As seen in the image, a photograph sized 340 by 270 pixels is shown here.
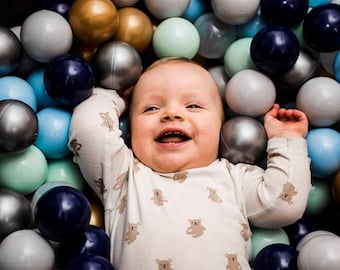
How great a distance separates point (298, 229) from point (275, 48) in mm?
428

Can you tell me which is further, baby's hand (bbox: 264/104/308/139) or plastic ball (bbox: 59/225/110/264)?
baby's hand (bbox: 264/104/308/139)

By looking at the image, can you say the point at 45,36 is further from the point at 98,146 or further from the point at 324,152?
the point at 324,152

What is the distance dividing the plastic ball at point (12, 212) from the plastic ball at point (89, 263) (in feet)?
0.50

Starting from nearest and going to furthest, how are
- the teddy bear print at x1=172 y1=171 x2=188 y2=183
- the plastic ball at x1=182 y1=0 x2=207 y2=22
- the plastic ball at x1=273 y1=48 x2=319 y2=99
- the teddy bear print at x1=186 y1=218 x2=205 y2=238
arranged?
the teddy bear print at x1=186 y1=218 x2=205 y2=238 → the teddy bear print at x1=172 y1=171 x2=188 y2=183 → the plastic ball at x1=273 y1=48 x2=319 y2=99 → the plastic ball at x1=182 y1=0 x2=207 y2=22

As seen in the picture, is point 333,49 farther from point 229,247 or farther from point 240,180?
point 229,247

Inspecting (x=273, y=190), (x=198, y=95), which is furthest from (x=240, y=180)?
(x=198, y=95)

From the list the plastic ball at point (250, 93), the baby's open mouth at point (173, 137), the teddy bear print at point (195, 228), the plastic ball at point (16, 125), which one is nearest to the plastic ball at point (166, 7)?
the plastic ball at point (250, 93)

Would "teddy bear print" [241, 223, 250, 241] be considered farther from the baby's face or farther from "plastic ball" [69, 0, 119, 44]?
"plastic ball" [69, 0, 119, 44]

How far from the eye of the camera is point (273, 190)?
4.54 ft

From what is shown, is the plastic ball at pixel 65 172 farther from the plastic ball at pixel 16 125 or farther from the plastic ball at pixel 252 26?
the plastic ball at pixel 252 26

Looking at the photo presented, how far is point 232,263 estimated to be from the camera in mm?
1311

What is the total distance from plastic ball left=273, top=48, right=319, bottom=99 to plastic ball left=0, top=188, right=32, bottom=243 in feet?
2.21

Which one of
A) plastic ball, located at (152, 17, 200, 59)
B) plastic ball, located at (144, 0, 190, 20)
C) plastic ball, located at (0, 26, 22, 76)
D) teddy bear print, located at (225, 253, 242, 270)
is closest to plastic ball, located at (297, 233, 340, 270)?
teddy bear print, located at (225, 253, 242, 270)

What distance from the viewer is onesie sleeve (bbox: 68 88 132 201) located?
140 centimetres
